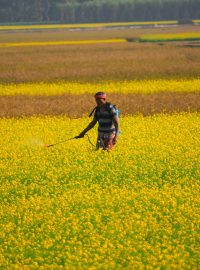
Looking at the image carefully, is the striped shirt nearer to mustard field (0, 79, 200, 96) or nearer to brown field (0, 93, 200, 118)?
brown field (0, 93, 200, 118)

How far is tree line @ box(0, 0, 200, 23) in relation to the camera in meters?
187

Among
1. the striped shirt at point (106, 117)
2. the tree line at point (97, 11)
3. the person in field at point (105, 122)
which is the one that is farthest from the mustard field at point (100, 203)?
the tree line at point (97, 11)

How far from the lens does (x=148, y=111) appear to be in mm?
24328

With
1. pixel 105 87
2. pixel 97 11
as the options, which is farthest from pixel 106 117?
pixel 97 11

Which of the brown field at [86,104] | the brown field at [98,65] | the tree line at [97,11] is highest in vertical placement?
the brown field at [86,104]

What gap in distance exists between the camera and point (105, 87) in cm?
3250

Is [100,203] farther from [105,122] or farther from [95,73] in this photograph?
[95,73]

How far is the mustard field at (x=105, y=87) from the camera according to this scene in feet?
99.9

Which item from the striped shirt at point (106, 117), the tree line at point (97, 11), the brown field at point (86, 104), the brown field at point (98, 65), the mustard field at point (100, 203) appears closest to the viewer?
the mustard field at point (100, 203)

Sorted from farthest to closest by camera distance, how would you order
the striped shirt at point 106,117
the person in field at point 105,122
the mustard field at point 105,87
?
the mustard field at point 105,87 < the striped shirt at point 106,117 < the person in field at point 105,122

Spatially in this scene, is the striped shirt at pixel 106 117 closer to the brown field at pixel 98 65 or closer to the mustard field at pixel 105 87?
the mustard field at pixel 105 87

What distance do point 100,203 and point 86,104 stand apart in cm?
1512

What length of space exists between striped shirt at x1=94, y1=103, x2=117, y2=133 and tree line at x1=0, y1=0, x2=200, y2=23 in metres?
175

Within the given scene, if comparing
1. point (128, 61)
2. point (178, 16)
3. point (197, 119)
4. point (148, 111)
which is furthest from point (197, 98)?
point (178, 16)
